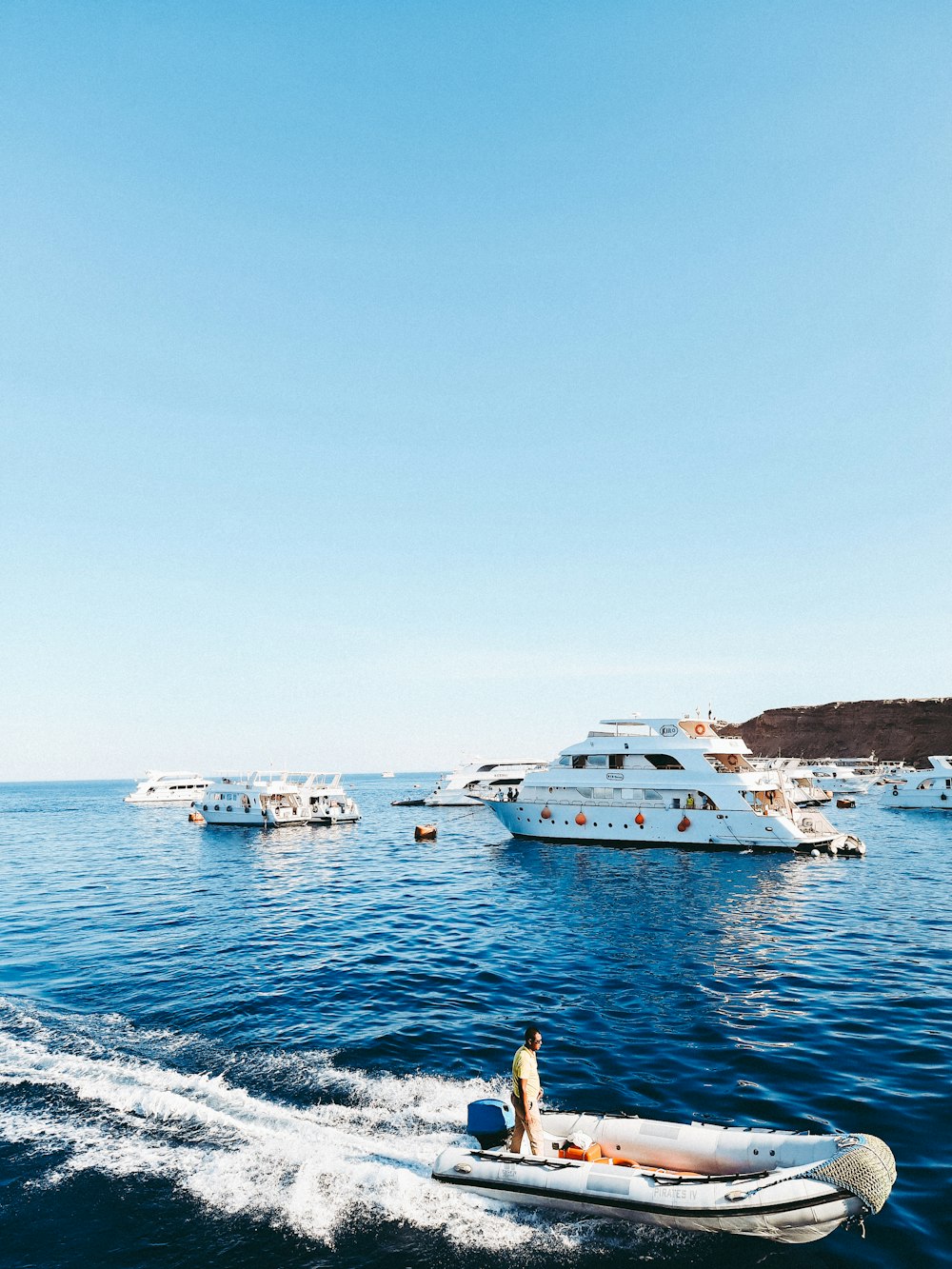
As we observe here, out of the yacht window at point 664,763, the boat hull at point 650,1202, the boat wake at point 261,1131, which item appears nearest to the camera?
the boat hull at point 650,1202

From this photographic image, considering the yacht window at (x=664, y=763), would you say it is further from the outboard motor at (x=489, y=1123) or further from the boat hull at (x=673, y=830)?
the outboard motor at (x=489, y=1123)

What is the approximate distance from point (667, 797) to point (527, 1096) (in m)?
32.8

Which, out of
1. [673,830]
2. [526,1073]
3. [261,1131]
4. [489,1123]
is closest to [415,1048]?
[261,1131]

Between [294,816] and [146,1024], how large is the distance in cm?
4615

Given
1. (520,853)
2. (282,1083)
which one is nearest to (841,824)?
(520,853)

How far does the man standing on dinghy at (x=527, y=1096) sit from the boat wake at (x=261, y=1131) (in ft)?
2.66

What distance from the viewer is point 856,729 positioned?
158500mm

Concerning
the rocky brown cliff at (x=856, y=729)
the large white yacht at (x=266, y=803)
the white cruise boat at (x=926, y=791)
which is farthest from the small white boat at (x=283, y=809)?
the rocky brown cliff at (x=856, y=729)

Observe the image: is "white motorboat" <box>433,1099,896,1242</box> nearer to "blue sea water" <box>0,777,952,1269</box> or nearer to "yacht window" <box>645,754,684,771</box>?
"blue sea water" <box>0,777,952,1269</box>

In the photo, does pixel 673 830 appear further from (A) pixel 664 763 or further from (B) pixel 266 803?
(B) pixel 266 803

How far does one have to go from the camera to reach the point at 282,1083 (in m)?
12.7

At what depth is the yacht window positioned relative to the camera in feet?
133

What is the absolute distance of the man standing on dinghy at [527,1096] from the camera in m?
9.44

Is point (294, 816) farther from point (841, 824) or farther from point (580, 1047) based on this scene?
point (580, 1047)
